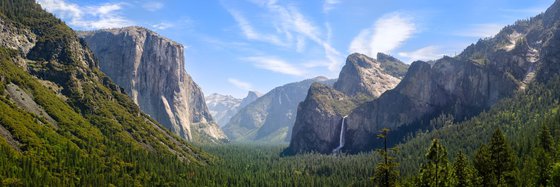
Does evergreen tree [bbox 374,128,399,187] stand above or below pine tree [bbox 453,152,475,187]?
above

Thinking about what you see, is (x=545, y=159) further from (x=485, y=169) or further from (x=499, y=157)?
(x=485, y=169)

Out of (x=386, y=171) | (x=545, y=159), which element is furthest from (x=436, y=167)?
(x=545, y=159)

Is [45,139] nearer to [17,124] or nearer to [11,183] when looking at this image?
[17,124]

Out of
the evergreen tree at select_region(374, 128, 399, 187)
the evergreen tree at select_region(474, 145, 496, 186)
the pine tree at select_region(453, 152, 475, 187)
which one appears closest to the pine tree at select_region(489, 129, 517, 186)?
the evergreen tree at select_region(474, 145, 496, 186)

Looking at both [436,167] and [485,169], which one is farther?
[485,169]

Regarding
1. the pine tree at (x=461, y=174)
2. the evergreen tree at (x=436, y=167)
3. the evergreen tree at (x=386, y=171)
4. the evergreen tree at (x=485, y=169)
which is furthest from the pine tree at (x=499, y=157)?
the evergreen tree at (x=386, y=171)

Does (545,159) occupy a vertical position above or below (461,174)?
above

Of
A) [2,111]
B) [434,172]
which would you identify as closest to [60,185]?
[2,111]

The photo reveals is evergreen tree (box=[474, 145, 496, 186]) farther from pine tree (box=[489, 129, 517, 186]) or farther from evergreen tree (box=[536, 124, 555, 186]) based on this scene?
evergreen tree (box=[536, 124, 555, 186])

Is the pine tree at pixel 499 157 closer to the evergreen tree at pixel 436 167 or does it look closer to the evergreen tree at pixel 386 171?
the evergreen tree at pixel 436 167
